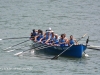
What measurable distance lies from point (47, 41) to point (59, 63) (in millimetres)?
3308

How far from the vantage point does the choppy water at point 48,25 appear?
1134 inches

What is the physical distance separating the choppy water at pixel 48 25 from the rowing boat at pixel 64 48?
420 millimetres

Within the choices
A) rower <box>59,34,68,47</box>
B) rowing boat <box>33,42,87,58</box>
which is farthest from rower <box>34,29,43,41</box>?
rower <box>59,34,68,47</box>

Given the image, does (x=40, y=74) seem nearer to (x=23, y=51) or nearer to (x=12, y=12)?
(x=23, y=51)

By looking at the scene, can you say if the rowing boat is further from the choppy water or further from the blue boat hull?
the choppy water

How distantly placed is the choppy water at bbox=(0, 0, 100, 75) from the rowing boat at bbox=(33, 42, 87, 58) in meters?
0.42

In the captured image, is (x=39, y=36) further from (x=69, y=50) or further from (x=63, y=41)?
(x=69, y=50)

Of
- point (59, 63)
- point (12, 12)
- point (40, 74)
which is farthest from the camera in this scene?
point (12, 12)

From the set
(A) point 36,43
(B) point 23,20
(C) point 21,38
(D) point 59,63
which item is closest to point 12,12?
(B) point 23,20

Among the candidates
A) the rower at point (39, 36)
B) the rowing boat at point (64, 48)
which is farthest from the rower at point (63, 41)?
the rower at point (39, 36)

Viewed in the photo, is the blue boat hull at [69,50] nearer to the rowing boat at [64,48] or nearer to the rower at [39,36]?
the rowing boat at [64,48]

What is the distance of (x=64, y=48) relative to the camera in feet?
103

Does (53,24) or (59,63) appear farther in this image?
(53,24)

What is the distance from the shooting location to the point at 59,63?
1183 inches
